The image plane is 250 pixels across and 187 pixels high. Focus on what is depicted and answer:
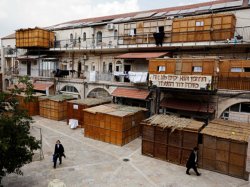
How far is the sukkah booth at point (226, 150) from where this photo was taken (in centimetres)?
1291

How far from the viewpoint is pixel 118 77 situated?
25609mm

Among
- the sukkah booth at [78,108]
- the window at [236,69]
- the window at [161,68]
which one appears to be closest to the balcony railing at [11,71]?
the sukkah booth at [78,108]

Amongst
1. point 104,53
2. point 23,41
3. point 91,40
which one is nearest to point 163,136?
point 104,53

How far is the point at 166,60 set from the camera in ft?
62.2

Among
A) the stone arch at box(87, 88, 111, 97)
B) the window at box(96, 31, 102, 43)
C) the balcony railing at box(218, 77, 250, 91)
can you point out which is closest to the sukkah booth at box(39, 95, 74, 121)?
the stone arch at box(87, 88, 111, 97)

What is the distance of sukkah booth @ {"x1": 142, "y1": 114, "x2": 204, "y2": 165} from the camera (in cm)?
1434

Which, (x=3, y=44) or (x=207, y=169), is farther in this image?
(x=3, y=44)

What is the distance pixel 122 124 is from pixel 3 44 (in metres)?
38.7

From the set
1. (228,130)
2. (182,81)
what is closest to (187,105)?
(182,81)

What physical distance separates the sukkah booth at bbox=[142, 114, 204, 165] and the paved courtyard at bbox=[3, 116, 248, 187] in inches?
22.6

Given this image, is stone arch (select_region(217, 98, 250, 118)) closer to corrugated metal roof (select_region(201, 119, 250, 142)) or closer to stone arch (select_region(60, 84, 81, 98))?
corrugated metal roof (select_region(201, 119, 250, 142))

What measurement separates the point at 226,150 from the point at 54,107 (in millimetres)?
18563

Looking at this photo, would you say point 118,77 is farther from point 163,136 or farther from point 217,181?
point 217,181

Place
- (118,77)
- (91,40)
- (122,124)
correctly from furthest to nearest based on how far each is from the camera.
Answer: (91,40)
(118,77)
(122,124)
